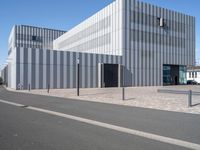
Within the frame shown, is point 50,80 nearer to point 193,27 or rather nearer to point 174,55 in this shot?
point 174,55

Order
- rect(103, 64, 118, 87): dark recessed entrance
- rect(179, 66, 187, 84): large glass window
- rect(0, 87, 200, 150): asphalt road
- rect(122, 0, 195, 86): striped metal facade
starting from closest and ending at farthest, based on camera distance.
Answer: rect(0, 87, 200, 150): asphalt road
rect(103, 64, 118, 87): dark recessed entrance
rect(122, 0, 195, 86): striped metal facade
rect(179, 66, 187, 84): large glass window

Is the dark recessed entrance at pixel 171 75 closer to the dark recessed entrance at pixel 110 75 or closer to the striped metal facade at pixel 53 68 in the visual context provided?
the dark recessed entrance at pixel 110 75

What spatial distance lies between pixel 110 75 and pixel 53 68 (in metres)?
10.8

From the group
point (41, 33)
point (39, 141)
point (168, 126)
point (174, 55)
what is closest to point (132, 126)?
point (168, 126)

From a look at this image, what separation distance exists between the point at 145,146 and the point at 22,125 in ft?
15.0

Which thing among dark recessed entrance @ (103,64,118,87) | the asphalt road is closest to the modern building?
dark recessed entrance @ (103,64,118,87)

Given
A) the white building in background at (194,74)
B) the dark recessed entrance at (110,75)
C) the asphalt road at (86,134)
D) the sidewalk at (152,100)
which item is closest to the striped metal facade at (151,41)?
the dark recessed entrance at (110,75)

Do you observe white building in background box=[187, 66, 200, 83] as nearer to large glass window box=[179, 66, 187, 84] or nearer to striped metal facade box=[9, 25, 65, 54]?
large glass window box=[179, 66, 187, 84]

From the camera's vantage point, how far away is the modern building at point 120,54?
38938mm

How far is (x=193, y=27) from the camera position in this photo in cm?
5772

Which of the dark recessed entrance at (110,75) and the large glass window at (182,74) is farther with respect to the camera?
the large glass window at (182,74)

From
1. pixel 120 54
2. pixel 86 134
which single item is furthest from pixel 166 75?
pixel 86 134

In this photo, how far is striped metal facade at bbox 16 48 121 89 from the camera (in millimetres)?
37706

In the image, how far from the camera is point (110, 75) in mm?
45344
